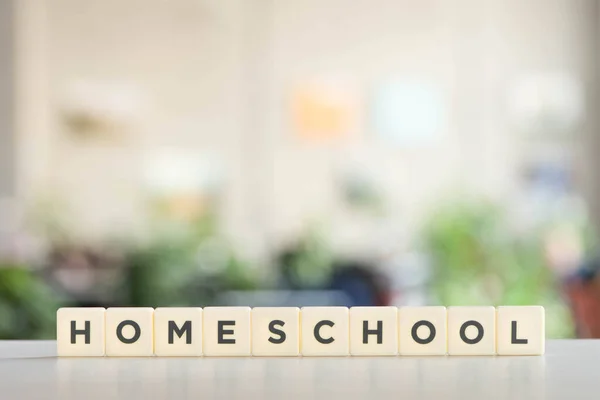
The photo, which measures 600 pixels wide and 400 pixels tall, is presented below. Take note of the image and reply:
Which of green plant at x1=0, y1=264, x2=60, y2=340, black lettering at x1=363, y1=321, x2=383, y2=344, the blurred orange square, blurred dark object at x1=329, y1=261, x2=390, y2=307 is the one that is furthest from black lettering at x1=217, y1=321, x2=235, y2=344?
the blurred orange square

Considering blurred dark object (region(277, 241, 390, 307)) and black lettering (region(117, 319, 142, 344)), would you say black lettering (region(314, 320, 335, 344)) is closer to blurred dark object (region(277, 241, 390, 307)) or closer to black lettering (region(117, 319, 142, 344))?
black lettering (region(117, 319, 142, 344))

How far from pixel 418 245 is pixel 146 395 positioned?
3270 millimetres

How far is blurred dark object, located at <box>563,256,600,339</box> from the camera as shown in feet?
10.6

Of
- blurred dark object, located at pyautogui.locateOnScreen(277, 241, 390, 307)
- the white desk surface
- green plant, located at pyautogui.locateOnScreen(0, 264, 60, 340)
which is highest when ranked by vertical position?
blurred dark object, located at pyautogui.locateOnScreen(277, 241, 390, 307)

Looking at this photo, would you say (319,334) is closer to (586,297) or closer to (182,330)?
(182,330)

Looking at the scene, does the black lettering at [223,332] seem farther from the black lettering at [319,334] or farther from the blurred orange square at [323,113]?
the blurred orange square at [323,113]

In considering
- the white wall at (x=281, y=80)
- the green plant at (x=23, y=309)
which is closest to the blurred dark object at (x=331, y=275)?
the white wall at (x=281, y=80)

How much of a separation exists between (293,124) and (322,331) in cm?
317

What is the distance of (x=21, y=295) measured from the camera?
3039 mm

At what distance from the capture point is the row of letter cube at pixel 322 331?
83 cm

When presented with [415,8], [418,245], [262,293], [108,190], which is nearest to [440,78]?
[415,8]

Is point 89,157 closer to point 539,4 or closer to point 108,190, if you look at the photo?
point 108,190

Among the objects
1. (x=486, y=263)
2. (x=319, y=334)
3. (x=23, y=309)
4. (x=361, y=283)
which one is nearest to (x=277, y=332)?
(x=319, y=334)

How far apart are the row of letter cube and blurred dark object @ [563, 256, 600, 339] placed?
259 centimetres
